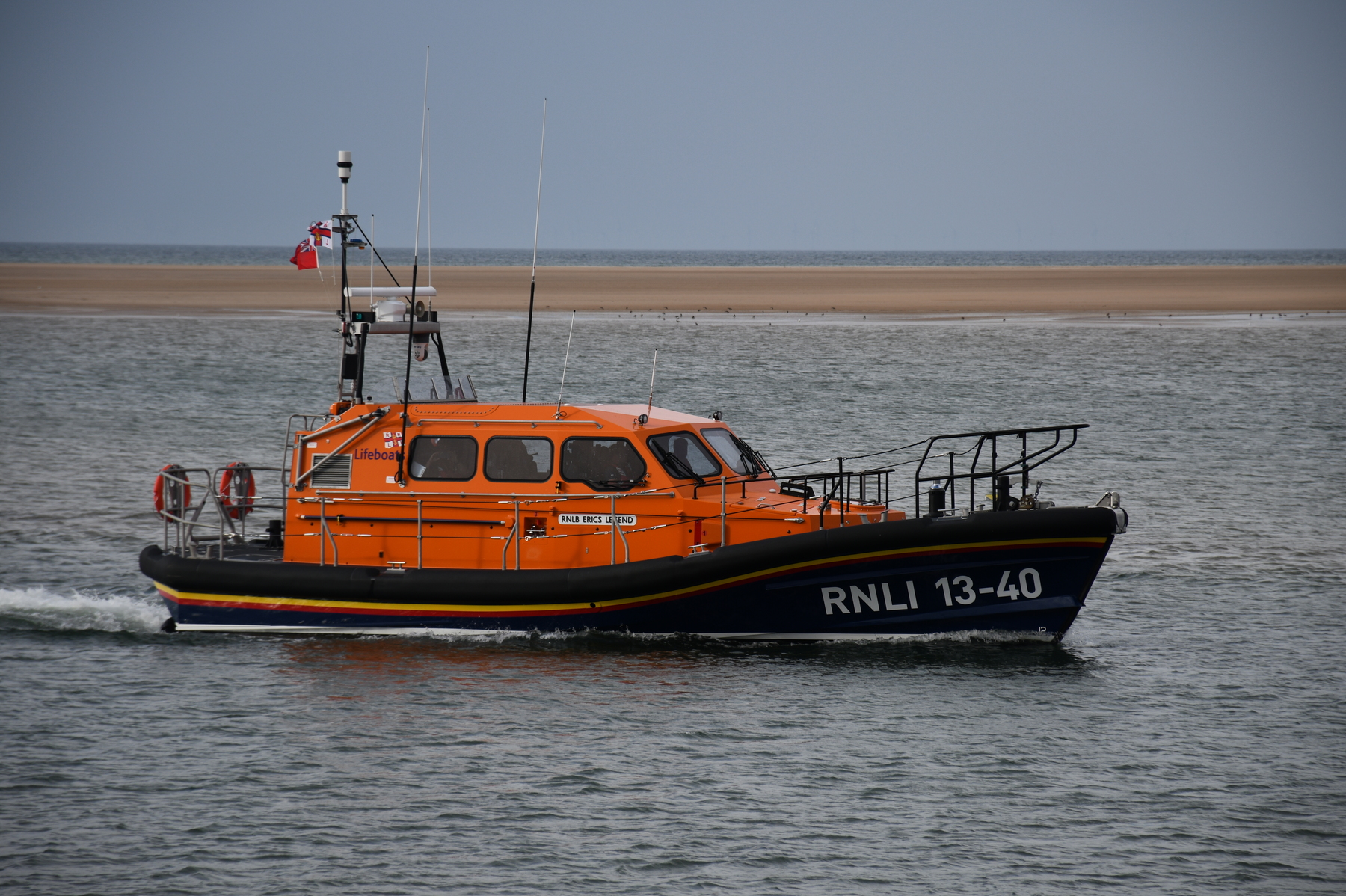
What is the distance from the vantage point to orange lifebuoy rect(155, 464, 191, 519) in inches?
502

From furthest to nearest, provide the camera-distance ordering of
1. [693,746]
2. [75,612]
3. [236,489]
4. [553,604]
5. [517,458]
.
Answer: [236,489] → [75,612] → [517,458] → [553,604] → [693,746]

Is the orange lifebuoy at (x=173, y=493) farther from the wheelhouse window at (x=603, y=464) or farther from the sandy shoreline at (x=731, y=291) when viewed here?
the sandy shoreline at (x=731, y=291)

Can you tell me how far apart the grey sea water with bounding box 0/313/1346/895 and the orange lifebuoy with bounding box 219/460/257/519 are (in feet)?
3.89

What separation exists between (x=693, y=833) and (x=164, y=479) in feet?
22.8

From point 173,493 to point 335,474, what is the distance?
1.99 meters

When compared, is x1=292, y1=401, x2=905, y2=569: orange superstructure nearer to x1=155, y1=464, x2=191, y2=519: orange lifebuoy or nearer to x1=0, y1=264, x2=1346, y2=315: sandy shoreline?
x1=155, y1=464, x2=191, y2=519: orange lifebuoy

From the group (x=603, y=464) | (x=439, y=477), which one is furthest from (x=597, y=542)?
(x=439, y=477)

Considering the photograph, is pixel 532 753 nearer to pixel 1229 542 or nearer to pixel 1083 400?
pixel 1229 542

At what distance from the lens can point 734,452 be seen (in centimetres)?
1245

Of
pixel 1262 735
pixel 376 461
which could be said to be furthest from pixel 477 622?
pixel 1262 735

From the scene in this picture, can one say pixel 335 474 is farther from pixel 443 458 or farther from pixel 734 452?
pixel 734 452

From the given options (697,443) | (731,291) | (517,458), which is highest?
(731,291)

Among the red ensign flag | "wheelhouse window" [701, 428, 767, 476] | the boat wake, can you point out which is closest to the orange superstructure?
"wheelhouse window" [701, 428, 767, 476]

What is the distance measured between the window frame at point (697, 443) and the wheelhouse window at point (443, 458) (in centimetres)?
155
